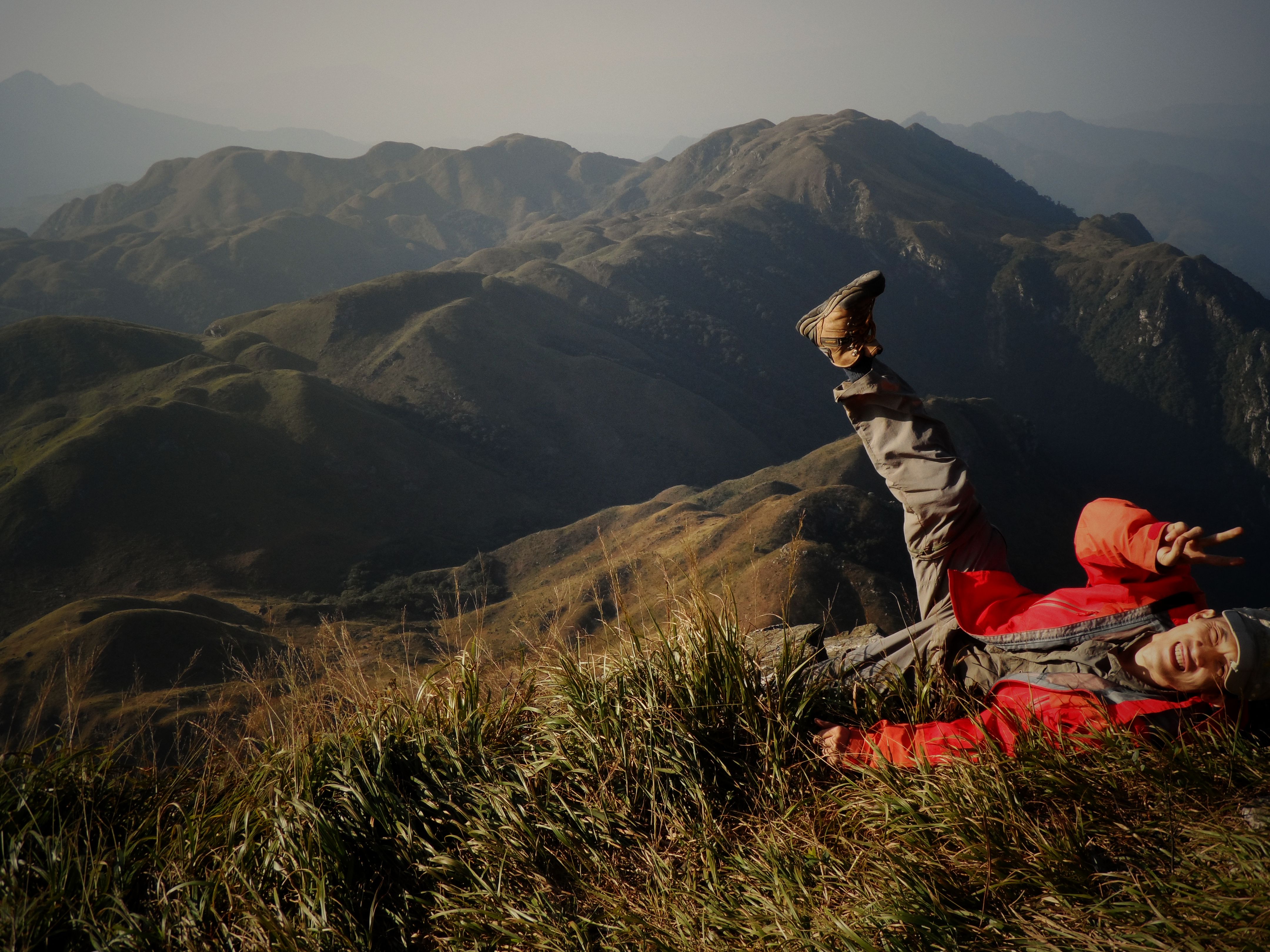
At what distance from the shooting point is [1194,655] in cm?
216

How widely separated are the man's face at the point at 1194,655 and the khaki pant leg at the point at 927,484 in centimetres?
77

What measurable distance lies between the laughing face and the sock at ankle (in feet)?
4.78

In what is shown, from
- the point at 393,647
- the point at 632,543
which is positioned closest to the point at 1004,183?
the point at 632,543

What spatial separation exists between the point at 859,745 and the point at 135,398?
198ft

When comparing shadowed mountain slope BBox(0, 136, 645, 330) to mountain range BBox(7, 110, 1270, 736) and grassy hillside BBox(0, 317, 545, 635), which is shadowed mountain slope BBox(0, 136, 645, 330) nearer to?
mountain range BBox(7, 110, 1270, 736)

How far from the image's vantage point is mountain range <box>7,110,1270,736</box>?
116 feet

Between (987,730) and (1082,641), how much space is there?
508 millimetres

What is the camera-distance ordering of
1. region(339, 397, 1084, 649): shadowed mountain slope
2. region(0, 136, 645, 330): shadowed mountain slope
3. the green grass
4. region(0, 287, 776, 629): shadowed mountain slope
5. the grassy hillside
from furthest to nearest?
1. region(0, 136, 645, 330): shadowed mountain slope
2. region(0, 287, 776, 629): shadowed mountain slope
3. the grassy hillside
4. region(339, 397, 1084, 649): shadowed mountain slope
5. the green grass

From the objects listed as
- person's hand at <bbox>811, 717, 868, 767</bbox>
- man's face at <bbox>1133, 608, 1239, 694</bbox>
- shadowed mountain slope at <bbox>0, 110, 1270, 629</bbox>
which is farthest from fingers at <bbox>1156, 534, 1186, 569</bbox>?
shadowed mountain slope at <bbox>0, 110, 1270, 629</bbox>

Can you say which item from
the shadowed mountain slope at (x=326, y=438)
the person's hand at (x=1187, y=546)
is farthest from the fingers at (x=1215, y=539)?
the shadowed mountain slope at (x=326, y=438)

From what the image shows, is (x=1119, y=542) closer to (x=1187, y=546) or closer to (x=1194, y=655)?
(x=1187, y=546)

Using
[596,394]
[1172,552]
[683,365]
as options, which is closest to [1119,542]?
[1172,552]

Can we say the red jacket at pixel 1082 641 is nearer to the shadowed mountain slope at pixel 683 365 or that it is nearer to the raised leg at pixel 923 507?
the raised leg at pixel 923 507

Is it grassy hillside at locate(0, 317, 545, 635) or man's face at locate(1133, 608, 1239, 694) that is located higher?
man's face at locate(1133, 608, 1239, 694)
